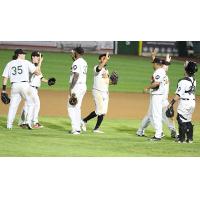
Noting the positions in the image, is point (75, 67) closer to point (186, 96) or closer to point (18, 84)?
point (18, 84)

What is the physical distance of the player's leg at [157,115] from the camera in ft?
27.8

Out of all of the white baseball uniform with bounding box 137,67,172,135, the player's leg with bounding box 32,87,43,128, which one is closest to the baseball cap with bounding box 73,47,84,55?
the player's leg with bounding box 32,87,43,128

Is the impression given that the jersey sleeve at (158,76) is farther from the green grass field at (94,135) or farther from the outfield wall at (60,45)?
the outfield wall at (60,45)

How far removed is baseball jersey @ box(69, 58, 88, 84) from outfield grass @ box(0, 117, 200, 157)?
1.77 ft

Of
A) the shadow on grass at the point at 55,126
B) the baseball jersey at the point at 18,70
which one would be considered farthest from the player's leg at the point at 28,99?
the shadow on grass at the point at 55,126

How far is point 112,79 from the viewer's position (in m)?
8.56

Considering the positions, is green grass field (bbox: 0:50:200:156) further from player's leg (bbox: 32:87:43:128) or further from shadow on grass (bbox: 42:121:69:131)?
player's leg (bbox: 32:87:43:128)

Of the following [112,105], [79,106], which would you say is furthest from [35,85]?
[112,105]

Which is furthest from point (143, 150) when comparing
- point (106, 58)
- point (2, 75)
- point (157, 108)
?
point (2, 75)

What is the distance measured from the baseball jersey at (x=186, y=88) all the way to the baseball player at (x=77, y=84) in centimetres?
118

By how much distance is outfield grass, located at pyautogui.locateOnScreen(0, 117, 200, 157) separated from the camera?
7.69 m

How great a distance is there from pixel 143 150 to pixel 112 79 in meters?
1.11

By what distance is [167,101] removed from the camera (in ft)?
28.3
